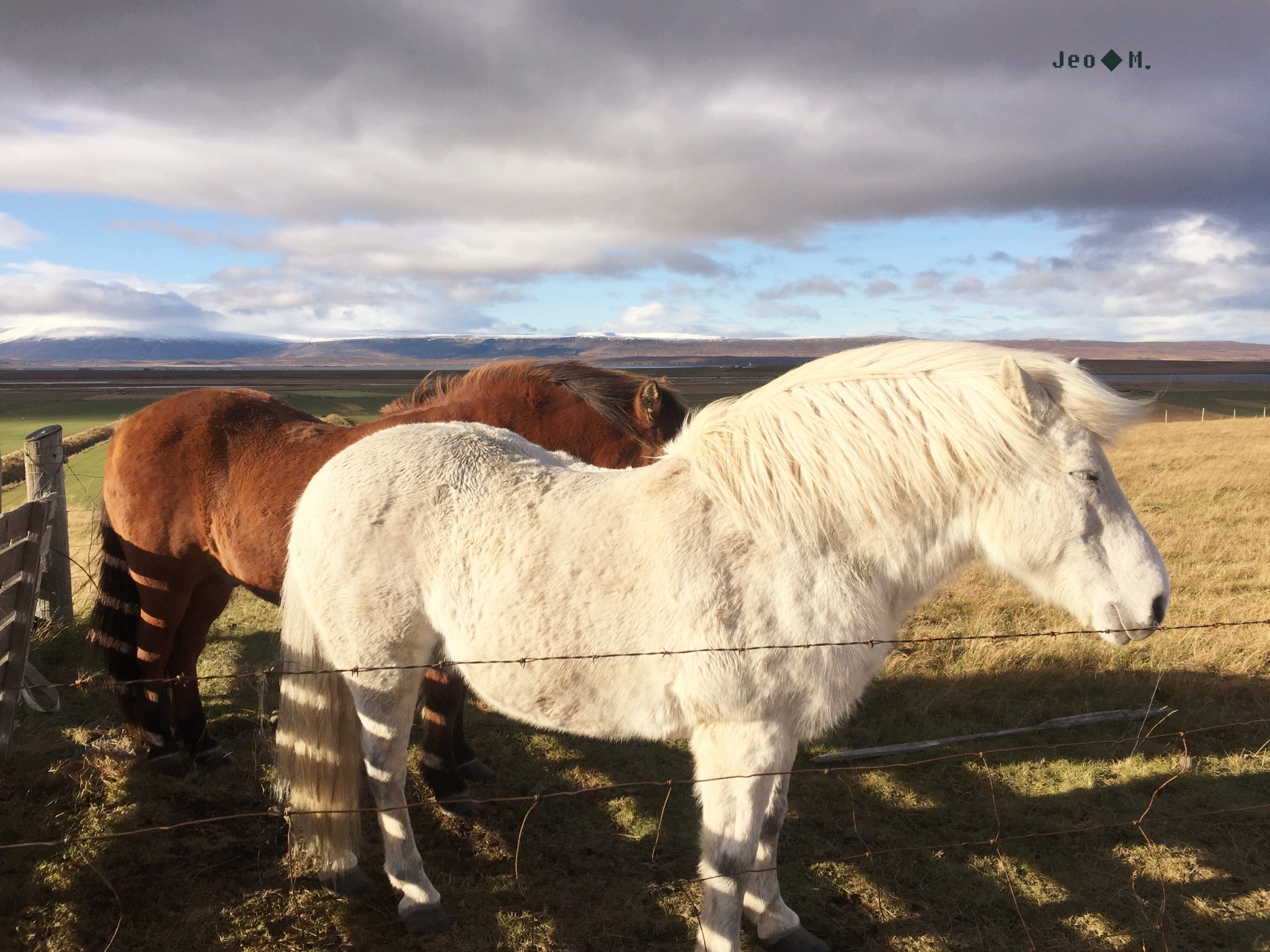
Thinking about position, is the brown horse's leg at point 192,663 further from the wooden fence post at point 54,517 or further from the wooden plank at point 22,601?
the wooden fence post at point 54,517

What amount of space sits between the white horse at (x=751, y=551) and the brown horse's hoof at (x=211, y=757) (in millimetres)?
2441

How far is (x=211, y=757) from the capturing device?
4434 mm

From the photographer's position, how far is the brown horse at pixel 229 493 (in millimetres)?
3957

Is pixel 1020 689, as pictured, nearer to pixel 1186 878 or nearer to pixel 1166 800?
pixel 1166 800

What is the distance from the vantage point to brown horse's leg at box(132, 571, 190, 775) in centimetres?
422

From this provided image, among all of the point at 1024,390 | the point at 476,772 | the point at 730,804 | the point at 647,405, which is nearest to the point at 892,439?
the point at 1024,390

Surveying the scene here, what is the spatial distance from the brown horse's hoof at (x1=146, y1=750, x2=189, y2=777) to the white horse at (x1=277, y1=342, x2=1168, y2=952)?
2456mm

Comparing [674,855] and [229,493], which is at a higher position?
[229,493]

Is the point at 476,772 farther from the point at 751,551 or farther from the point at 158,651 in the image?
the point at 751,551

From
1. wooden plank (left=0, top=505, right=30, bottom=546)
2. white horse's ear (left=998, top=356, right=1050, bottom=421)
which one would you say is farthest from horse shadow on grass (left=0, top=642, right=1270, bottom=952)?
white horse's ear (left=998, top=356, right=1050, bottom=421)

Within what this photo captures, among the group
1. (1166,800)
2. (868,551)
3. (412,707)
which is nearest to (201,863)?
(412,707)

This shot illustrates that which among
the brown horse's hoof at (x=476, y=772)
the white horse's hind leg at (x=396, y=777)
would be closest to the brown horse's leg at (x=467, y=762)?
the brown horse's hoof at (x=476, y=772)

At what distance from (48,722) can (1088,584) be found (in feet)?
20.2

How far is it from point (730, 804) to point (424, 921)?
159cm
